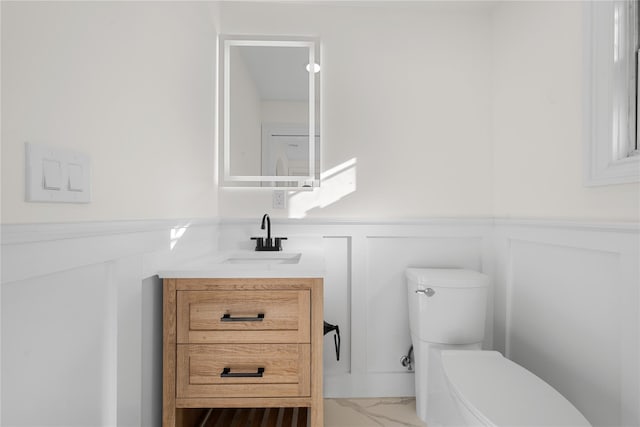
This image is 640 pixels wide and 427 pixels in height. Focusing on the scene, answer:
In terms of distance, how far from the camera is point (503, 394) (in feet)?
3.48

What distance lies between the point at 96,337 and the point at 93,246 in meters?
0.25

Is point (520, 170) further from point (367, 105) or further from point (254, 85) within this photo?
point (254, 85)

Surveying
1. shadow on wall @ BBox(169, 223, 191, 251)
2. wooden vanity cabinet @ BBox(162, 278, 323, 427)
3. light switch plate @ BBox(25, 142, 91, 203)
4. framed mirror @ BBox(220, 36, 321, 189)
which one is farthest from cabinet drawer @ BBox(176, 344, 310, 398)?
framed mirror @ BBox(220, 36, 321, 189)

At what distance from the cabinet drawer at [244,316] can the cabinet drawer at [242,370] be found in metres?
0.03

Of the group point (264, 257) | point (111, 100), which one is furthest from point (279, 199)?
point (111, 100)

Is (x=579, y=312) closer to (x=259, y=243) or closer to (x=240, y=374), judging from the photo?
(x=240, y=374)

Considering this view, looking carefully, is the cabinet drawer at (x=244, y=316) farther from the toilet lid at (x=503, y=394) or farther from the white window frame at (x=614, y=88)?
the white window frame at (x=614, y=88)

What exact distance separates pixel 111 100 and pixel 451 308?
5.13ft

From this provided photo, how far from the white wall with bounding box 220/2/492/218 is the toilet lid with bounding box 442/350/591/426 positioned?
85 cm

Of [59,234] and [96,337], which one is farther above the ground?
[59,234]

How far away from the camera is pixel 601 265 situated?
1231 millimetres

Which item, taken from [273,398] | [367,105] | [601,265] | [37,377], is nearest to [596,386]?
[601,265]

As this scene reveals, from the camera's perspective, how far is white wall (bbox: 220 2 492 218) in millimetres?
1878

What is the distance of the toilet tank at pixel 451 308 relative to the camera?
5.12 ft
